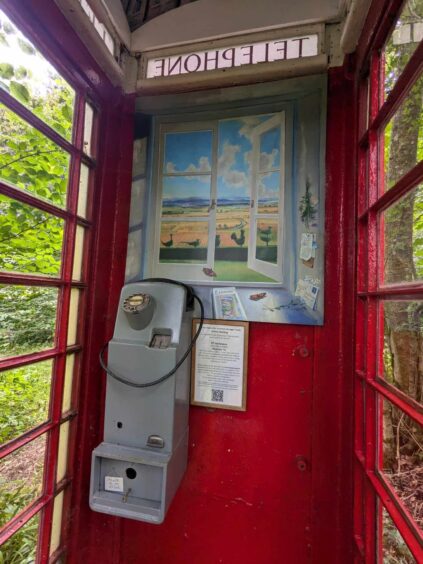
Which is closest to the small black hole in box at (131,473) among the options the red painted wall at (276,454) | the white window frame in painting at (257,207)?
the red painted wall at (276,454)

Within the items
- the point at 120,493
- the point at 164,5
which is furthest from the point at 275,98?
the point at 120,493

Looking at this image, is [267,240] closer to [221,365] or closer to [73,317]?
[221,365]

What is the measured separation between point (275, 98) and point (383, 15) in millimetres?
499

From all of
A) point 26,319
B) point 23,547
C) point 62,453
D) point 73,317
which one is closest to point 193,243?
point 73,317

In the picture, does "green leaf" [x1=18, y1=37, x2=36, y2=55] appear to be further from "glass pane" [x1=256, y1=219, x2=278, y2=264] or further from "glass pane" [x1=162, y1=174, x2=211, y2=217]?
"glass pane" [x1=256, y1=219, x2=278, y2=264]

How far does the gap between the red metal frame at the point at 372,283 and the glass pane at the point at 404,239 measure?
30mm

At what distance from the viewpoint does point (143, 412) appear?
1204mm

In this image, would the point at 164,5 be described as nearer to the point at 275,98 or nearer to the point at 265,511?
the point at 275,98

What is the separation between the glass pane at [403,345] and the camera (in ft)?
2.87

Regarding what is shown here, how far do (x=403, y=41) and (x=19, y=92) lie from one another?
1360mm

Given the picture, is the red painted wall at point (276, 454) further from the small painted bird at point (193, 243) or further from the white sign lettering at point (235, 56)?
the small painted bird at point (193, 243)

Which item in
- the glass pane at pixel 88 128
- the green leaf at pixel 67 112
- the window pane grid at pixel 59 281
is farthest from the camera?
the glass pane at pixel 88 128

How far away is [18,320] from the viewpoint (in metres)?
1.16

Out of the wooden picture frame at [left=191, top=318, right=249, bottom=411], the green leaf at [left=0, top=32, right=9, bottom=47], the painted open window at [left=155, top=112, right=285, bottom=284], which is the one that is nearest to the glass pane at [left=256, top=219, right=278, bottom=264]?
the painted open window at [left=155, top=112, right=285, bottom=284]
